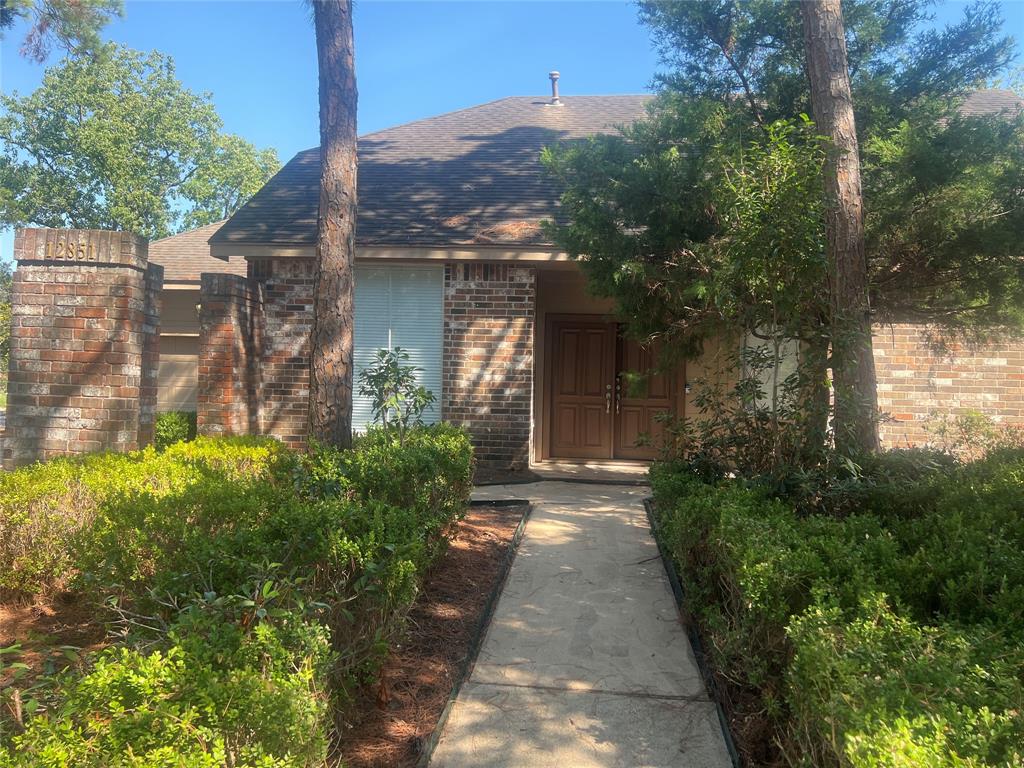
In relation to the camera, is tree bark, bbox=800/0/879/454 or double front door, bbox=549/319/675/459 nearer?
tree bark, bbox=800/0/879/454

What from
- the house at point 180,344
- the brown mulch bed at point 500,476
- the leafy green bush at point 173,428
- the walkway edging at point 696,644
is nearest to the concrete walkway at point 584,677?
the walkway edging at point 696,644

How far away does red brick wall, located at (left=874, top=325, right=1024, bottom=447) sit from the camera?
9.94 metres

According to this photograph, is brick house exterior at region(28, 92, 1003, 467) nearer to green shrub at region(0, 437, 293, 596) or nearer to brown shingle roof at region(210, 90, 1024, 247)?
brown shingle roof at region(210, 90, 1024, 247)

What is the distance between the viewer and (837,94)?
5.67m

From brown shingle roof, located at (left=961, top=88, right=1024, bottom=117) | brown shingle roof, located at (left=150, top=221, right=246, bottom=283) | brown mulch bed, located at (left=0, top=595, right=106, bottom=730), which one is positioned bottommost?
brown mulch bed, located at (left=0, top=595, right=106, bottom=730)

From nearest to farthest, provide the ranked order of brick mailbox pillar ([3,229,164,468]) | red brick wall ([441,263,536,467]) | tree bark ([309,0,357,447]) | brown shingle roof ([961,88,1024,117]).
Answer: tree bark ([309,0,357,447]), brick mailbox pillar ([3,229,164,468]), red brick wall ([441,263,536,467]), brown shingle roof ([961,88,1024,117])

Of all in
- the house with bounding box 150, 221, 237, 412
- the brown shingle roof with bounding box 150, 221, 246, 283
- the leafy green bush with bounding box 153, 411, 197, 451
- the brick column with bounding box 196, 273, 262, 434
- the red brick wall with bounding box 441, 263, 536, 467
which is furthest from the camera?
the house with bounding box 150, 221, 237, 412

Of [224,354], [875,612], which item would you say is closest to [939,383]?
[875,612]

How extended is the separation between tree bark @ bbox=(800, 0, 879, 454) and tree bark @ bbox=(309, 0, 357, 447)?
352cm

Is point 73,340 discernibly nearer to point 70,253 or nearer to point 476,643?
point 70,253

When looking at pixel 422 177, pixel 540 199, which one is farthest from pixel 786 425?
pixel 422 177

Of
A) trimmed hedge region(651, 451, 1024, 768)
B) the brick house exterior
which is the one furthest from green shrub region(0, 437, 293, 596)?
the brick house exterior

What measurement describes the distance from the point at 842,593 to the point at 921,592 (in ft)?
1.48

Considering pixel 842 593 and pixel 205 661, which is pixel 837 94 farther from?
pixel 205 661
